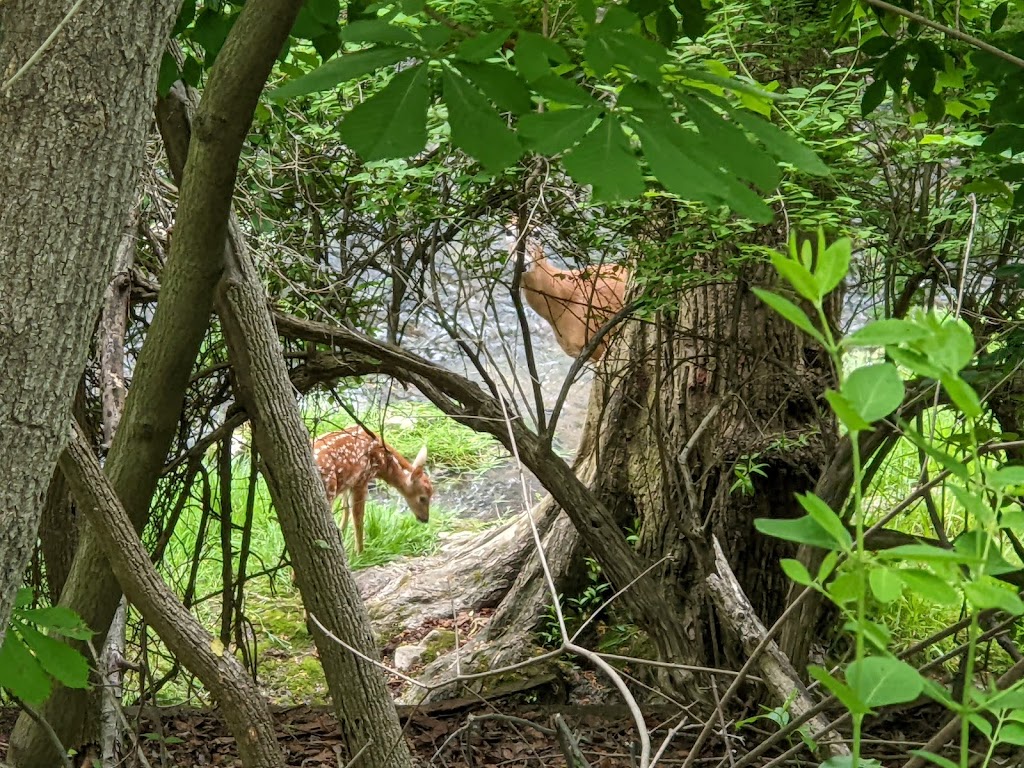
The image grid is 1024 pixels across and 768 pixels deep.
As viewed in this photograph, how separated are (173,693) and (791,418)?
3.32 m

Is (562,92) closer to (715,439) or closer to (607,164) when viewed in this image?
(607,164)

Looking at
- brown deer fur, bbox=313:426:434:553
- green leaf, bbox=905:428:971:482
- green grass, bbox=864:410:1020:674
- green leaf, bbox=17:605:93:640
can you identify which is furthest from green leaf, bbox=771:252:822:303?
brown deer fur, bbox=313:426:434:553

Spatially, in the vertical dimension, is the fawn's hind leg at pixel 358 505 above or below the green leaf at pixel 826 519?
above

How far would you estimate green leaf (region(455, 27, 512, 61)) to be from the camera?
1102mm

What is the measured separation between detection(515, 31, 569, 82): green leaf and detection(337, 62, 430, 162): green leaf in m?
0.13

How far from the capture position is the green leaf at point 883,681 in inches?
26.5

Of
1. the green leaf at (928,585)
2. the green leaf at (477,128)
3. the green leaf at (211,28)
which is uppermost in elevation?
the green leaf at (211,28)

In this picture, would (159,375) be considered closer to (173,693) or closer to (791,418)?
(791,418)

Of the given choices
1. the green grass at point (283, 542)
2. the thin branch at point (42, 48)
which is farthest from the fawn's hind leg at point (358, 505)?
the thin branch at point (42, 48)

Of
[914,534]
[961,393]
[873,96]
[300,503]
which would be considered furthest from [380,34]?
[914,534]

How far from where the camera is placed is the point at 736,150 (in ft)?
3.48

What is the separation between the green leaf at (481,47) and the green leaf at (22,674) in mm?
1319

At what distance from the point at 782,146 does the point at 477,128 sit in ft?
1.07

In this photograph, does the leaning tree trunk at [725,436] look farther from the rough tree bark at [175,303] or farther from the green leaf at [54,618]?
the green leaf at [54,618]
